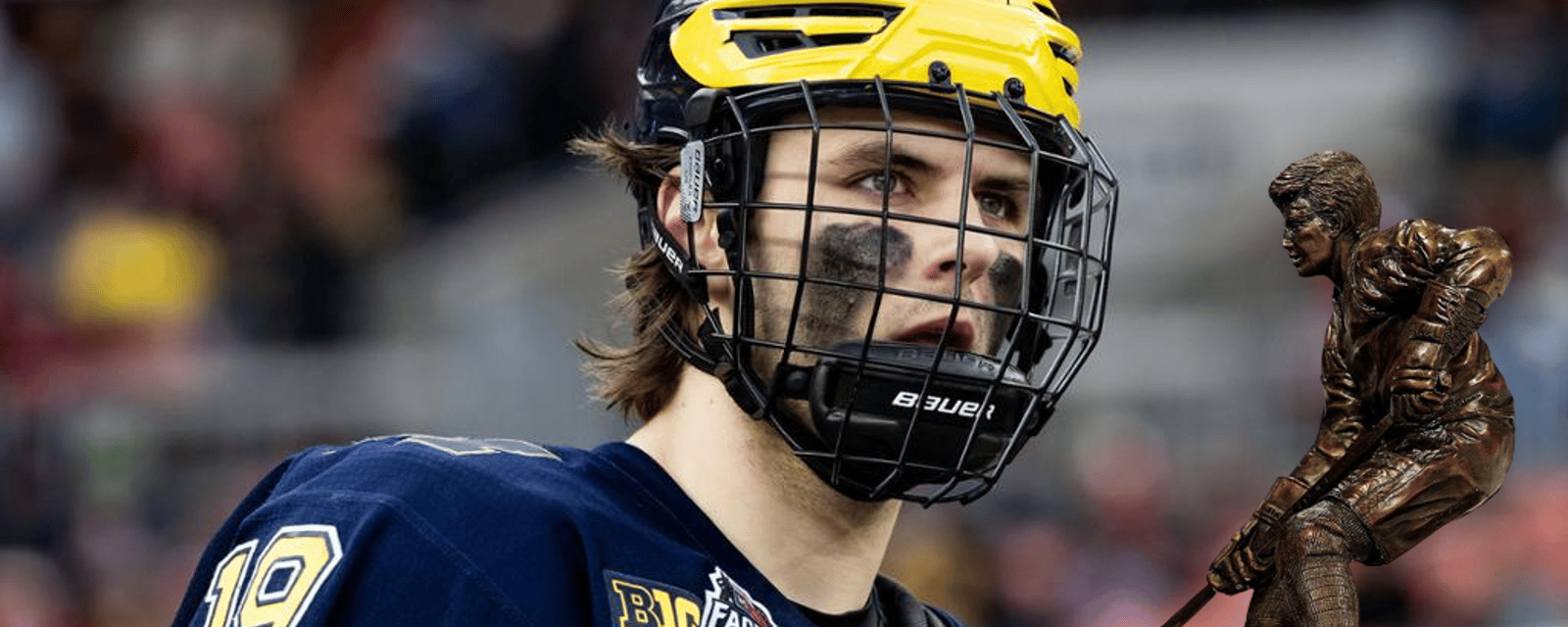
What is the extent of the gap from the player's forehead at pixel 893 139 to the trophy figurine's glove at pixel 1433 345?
510mm

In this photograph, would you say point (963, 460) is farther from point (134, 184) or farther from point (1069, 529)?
point (134, 184)

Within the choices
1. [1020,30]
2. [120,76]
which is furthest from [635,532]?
[120,76]

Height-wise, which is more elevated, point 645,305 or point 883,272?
point 883,272

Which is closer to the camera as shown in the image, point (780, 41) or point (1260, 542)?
point (1260, 542)

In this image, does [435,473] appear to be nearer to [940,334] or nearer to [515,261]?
[940,334]

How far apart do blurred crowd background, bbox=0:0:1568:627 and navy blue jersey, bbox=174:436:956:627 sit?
4098mm

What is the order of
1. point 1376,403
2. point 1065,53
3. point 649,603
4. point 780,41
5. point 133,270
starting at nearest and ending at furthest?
point 1376,403
point 649,603
point 780,41
point 1065,53
point 133,270

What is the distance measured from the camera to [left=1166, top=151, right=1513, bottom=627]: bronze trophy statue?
223cm

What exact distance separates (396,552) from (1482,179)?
251 inches

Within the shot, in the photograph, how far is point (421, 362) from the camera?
7.94 meters

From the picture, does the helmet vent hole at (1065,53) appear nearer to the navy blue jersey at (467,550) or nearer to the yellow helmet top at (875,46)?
the yellow helmet top at (875,46)

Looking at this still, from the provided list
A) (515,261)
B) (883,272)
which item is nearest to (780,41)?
(883,272)

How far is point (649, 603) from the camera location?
2432 millimetres

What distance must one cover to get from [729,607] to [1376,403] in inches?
27.9
